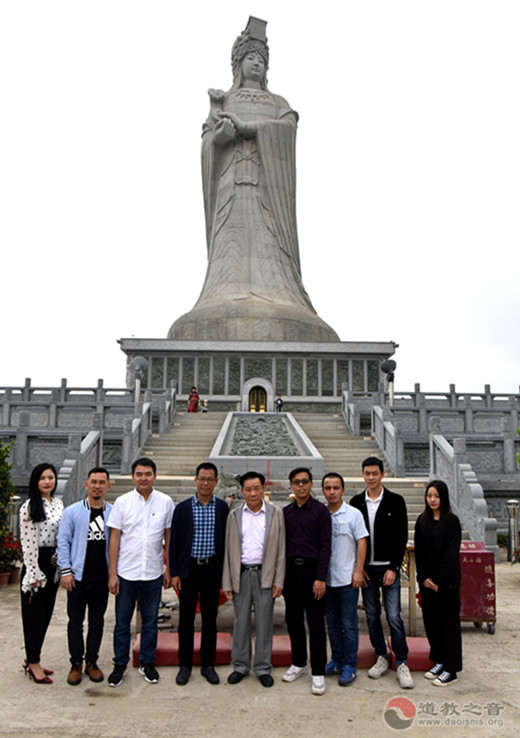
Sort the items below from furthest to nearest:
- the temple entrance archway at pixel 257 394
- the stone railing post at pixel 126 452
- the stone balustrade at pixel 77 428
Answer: the temple entrance archway at pixel 257 394, the stone railing post at pixel 126 452, the stone balustrade at pixel 77 428

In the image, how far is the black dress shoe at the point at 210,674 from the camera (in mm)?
3561

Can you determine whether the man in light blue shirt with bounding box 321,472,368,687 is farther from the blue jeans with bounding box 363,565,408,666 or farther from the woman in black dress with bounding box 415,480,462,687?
the woman in black dress with bounding box 415,480,462,687

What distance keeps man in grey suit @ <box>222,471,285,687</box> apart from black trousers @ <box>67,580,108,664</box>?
30.5 inches

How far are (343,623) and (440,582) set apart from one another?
64cm

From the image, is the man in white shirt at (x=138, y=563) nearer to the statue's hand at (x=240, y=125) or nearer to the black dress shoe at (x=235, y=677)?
the black dress shoe at (x=235, y=677)

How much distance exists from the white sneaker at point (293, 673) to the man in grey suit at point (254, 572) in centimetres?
11

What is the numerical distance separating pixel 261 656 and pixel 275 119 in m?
22.9

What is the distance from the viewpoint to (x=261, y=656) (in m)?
3.59

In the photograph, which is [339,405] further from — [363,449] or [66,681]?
[66,681]

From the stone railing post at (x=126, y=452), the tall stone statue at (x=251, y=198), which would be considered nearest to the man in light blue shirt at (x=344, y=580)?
the stone railing post at (x=126, y=452)

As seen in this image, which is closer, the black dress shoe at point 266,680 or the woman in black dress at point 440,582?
the black dress shoe at point 266,680

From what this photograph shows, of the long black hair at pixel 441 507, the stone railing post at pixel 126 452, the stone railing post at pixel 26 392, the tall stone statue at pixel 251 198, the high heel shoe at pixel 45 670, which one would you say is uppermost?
the tall stone statue at pixel 251 198

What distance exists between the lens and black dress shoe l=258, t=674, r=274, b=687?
→ 3502 mm

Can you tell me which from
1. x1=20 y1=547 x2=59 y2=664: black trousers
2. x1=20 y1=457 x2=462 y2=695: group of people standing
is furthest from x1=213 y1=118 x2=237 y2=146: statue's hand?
x1=20 y1=547 x2=59 y2=664: black trousers
